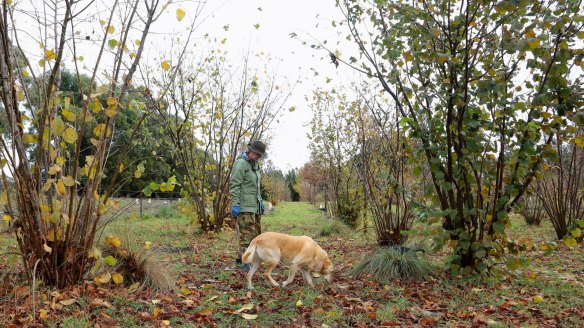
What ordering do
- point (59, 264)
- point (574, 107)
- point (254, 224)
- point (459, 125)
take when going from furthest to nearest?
point (254, 224)
point (459, 125)
point (574, 107)
point (59, 264)

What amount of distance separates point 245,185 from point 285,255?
5.41 feet

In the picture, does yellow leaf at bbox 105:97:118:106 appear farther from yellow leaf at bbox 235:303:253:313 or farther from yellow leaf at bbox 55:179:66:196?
yellow leaf at bbox 235:303:253:313

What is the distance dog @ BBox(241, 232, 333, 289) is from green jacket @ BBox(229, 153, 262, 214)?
130cm

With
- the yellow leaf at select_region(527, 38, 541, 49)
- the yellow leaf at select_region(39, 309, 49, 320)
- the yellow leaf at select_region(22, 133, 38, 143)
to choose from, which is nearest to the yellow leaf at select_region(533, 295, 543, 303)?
the yellow leaf at select_region(527, 38, 541, 49)

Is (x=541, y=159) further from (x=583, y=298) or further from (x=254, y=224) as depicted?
(x=254, y=224)

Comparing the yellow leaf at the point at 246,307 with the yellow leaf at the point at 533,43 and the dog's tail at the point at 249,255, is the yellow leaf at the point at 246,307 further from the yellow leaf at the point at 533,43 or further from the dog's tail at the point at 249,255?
the yellow leaf at the point at 533,43

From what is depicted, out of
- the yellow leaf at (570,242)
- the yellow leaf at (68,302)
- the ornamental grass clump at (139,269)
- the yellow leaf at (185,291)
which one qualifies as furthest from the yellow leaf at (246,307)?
the yellow leaf at (570,242)

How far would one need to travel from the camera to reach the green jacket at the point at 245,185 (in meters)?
6.72

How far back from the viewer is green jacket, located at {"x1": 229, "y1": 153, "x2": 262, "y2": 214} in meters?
6.72

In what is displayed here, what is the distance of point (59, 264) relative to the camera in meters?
4.43

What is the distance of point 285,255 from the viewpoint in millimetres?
5523

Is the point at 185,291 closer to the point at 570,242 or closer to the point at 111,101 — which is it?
the point at 111,101

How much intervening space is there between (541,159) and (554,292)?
1.48 m

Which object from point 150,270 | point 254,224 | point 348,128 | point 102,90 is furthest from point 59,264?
point 348,128
